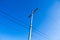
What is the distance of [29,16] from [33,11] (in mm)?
846

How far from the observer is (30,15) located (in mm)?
16484

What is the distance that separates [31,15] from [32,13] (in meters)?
0.27

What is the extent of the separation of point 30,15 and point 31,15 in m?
0.15

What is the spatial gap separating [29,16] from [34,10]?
40.1 inches

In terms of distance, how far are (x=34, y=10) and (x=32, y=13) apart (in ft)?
1.42

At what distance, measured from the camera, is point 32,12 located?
1628cm

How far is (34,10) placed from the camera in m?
16.1

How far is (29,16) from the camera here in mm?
16656

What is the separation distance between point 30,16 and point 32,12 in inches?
21.5

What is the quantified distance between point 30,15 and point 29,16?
0.23m

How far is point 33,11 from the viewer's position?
53.2 ft

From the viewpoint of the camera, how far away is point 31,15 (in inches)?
645

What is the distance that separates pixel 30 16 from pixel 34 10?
88 cm
